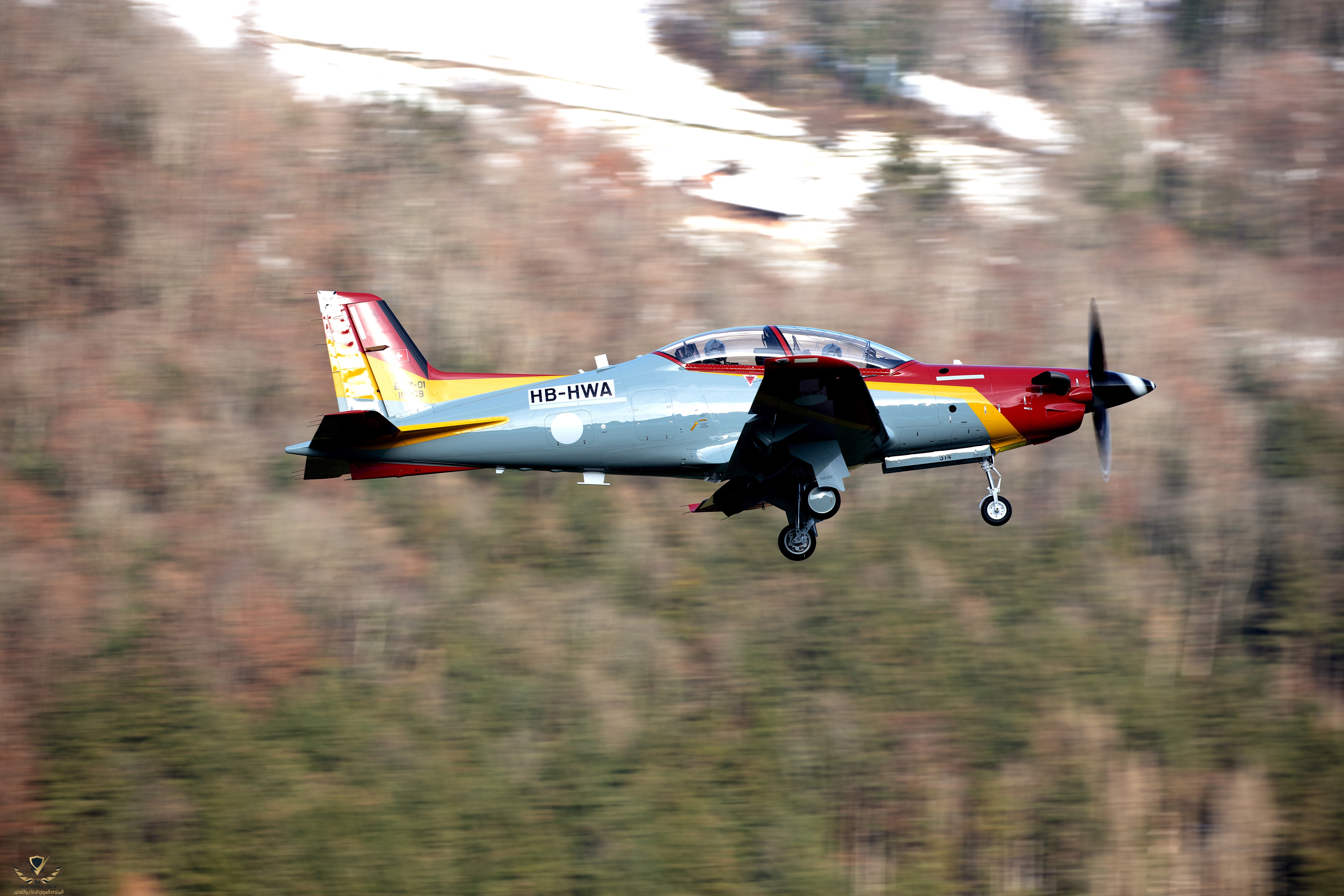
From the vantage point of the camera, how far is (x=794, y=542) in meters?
14.8

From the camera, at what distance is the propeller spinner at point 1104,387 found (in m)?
14.9

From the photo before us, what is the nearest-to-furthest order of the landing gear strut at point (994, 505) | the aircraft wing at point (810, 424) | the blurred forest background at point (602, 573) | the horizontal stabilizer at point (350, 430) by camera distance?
the aircraft wing at point (810, 424), the horizontal stabilizer at point (350, 430), the landing gear strut at point (994, 505), the blurred forest background at point (602, 573)

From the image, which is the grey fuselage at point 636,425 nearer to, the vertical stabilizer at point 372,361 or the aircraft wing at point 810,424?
the aircraft wing at point 810,424

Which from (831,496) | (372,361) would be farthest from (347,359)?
(831,496)

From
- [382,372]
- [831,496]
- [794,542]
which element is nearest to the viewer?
[831,496]

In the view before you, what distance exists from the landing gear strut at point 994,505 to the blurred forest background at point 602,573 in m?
26.2

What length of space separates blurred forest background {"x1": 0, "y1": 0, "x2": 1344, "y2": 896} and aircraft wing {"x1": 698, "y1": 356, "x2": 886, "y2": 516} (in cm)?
2753

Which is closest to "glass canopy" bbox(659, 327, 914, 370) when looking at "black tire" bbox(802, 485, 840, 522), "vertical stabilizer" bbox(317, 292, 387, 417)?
"black tire" bbox(802, 485, 840, 522)

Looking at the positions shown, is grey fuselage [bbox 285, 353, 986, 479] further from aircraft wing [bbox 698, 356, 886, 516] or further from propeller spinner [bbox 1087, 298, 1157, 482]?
propeller spinner [bbox 1087, 298, 1157, 482]

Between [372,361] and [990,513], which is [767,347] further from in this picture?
[372,361]

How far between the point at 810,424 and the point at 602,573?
102 feet

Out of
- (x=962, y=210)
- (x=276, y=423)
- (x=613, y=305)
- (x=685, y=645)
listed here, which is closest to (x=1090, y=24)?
(x=962, y=210)

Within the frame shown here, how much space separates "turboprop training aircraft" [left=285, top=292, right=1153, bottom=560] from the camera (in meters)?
14.2

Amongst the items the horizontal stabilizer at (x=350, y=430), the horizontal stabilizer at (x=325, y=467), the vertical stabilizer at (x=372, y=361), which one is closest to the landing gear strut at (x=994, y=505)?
the vertical stabilizer at (x=372, y=361)
